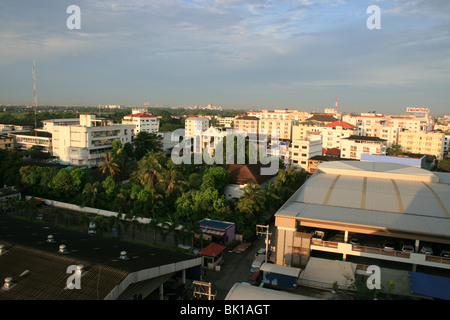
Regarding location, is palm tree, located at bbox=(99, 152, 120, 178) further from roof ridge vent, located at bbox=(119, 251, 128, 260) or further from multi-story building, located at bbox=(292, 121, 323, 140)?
multi-story building, located at bbox=(292, 121, 323, 140)

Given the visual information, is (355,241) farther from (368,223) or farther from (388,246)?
(368,223)

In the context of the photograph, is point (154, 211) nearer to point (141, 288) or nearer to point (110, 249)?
point (110, 249)

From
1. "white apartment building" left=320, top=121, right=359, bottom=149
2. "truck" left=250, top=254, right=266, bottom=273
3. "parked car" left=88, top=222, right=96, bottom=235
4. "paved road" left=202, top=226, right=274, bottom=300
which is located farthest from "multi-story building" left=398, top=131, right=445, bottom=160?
"parked car" left=88, top=222, right=96, bottom=235

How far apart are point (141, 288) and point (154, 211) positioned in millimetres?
7739

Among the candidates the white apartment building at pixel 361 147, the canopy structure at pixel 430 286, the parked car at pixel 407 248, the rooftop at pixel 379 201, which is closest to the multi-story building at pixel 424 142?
the white apartment building at pixel 361 147

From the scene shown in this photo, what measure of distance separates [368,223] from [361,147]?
24237mm

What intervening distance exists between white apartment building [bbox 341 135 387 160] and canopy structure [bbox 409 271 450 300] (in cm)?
2466

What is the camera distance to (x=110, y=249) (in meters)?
9.26

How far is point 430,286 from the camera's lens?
8.35 m

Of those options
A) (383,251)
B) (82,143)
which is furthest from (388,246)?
(82,143)

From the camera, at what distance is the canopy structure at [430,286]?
7980 mm

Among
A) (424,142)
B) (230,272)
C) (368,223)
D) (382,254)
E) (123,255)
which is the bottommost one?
(230,272)

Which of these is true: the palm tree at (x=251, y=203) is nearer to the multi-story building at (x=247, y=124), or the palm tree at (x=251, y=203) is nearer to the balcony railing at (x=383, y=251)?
the balcony railing at (x=383, y=251)
